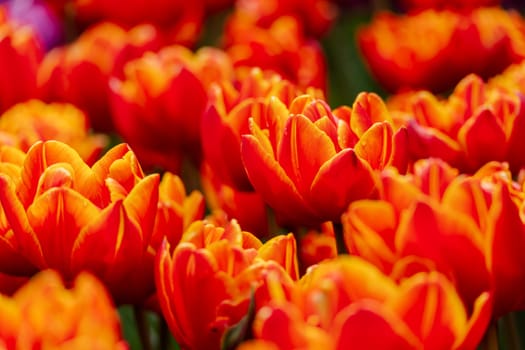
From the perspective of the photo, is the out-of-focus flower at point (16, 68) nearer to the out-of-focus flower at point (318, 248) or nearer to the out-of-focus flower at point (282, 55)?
the out-of-focus flower at point (282, 55)

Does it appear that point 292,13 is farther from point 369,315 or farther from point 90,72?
point 369,315

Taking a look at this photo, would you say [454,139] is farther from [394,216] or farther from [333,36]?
[333,36]

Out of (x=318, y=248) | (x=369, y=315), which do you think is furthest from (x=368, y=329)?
(x=318, y=248)

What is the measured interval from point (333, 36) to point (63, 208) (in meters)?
1.29

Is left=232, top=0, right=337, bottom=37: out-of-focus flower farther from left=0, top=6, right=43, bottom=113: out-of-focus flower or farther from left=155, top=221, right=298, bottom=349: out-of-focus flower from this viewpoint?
left=155, top=221, right=298, bottom=349: out-of-focus flower

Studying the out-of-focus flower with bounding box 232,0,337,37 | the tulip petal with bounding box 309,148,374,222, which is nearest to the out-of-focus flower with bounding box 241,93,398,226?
the tulip petal with bounding box 309,148,374,222

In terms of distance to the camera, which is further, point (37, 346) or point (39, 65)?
point (39, 65)

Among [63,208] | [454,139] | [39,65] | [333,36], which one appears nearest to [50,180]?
[63,208]

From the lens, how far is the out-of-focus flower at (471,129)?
2.51 ft

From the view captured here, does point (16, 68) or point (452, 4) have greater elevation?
point (16, 68)

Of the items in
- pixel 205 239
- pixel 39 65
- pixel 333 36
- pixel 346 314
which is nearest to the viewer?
pixel 346 314

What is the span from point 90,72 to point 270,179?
1.78 ft

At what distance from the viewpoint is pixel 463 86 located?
2.74 ft

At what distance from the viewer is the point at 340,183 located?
0.64 metres
